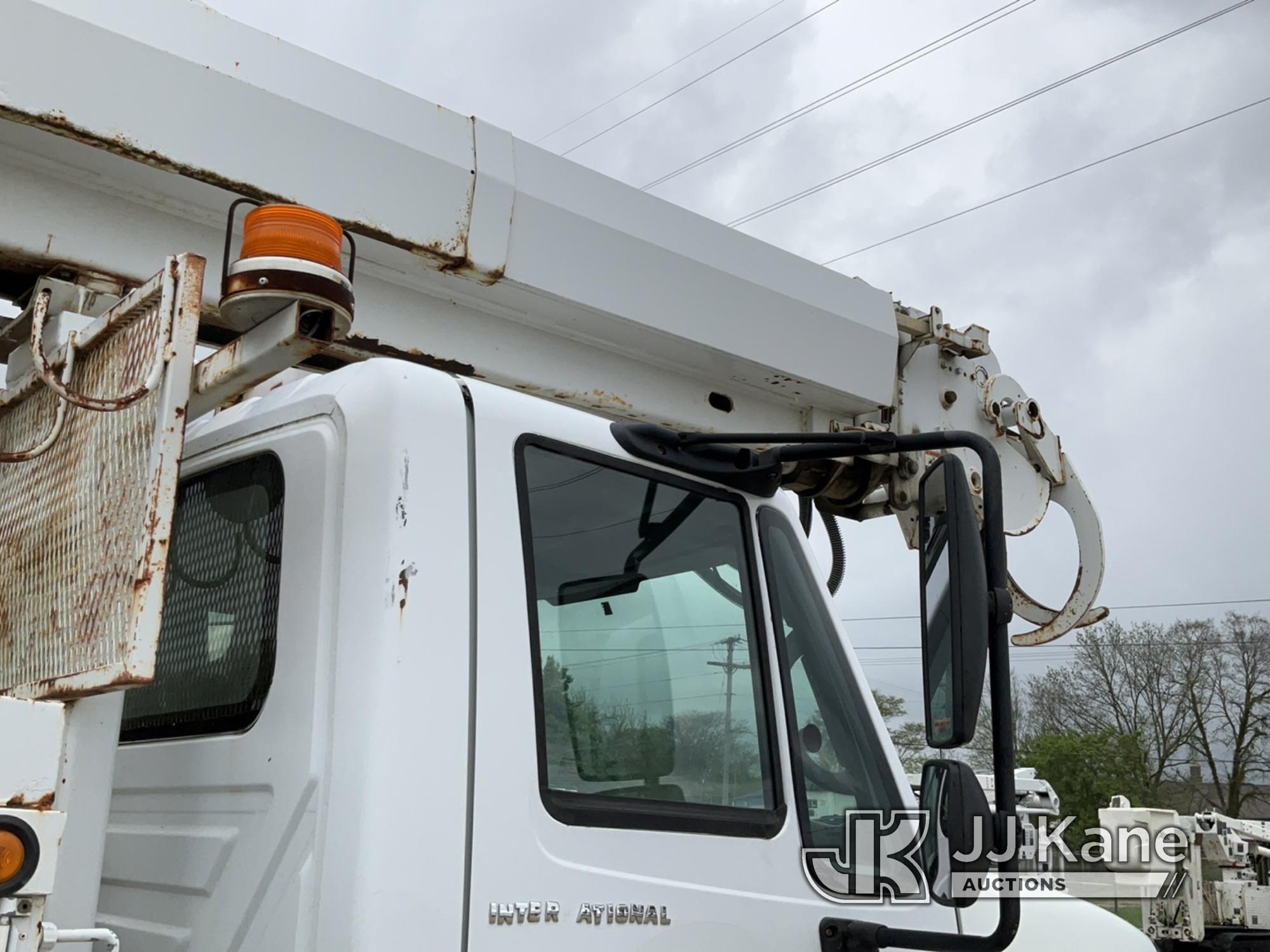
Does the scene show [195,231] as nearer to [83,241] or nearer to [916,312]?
[83,241]

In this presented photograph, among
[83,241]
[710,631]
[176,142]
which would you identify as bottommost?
[710,631]

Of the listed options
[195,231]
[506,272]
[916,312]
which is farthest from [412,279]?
[916,312]

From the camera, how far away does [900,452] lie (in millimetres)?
2312

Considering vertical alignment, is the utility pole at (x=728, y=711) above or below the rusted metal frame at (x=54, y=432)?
below

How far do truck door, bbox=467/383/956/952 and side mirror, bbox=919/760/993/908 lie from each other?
17 cm

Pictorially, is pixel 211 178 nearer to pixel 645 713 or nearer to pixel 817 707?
pixel 645 713

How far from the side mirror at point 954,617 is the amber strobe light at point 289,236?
1.08 metres

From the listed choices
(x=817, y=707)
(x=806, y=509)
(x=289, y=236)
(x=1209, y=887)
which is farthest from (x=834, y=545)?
(x=1209, y=887)

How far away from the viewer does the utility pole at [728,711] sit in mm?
2225

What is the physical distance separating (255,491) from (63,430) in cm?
34

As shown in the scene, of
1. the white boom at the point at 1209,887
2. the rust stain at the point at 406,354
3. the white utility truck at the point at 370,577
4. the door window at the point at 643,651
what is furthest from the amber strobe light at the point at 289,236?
the white boom at the point at 1209,887

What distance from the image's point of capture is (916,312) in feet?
12.0

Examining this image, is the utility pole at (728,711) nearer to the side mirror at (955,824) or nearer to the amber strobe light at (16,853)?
the side mirror at (955,824)

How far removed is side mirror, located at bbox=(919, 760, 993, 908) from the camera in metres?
2.08
